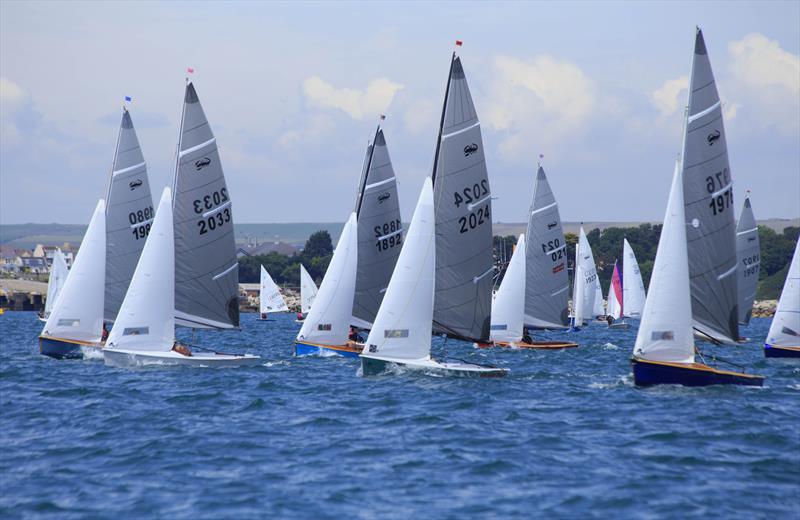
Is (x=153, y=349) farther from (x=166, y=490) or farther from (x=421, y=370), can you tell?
(x=166, y=490)

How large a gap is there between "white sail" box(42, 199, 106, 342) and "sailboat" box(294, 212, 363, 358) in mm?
7339

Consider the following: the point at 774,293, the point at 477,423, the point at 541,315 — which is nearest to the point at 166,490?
the point at 477,423

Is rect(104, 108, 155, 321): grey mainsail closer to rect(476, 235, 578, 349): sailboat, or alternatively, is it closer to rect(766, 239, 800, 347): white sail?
rect(476, 235, 578, 349): sailboat

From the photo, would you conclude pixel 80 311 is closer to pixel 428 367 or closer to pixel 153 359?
pixel 153 359

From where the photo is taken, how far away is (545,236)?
5338 cm

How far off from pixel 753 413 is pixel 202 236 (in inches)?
745

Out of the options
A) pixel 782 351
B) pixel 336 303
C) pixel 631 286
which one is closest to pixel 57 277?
pixel 631 286

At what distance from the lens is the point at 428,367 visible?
3123 centimetres

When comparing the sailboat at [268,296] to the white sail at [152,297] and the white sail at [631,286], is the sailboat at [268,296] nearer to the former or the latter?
the white sail at [631,286]

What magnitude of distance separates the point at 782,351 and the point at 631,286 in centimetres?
4235

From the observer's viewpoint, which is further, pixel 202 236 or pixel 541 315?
pixel 541 315

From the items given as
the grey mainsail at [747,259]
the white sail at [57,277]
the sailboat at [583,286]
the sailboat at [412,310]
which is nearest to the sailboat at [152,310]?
the sailboat at [412,310]

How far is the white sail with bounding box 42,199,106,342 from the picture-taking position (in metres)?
37.1

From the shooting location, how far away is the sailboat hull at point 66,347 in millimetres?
36844
